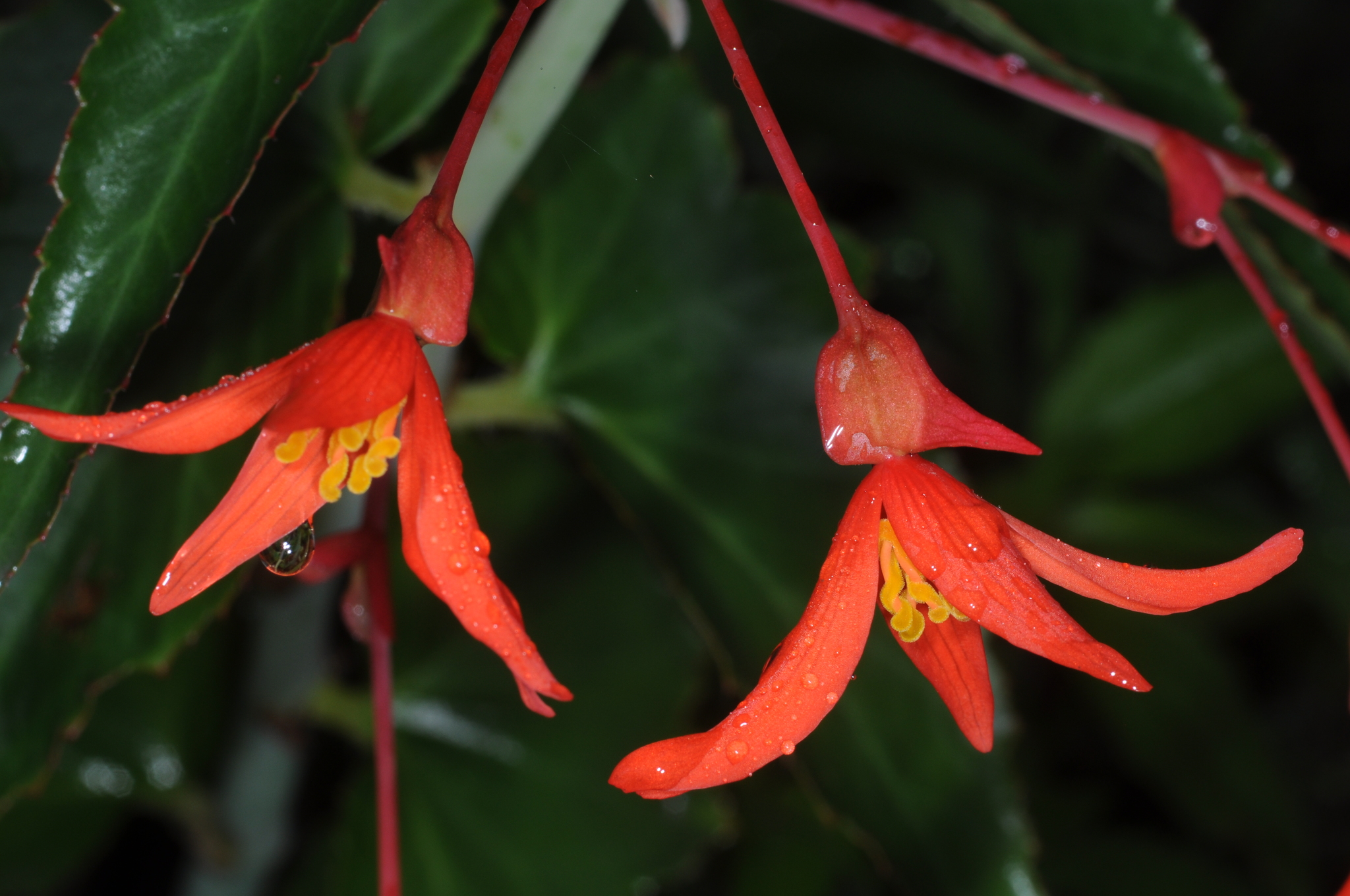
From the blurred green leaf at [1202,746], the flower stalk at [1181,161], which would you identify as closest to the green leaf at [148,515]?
the flower stalk at [1181,161]

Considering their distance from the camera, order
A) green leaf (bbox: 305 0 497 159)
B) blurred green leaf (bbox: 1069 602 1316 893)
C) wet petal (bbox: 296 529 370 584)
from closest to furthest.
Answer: wet petal (bbox: 296 529 370 584)
green leaf (bbox: 305 0 497 159)
blurred green leaf (bbox: 1069 602 1316 893)

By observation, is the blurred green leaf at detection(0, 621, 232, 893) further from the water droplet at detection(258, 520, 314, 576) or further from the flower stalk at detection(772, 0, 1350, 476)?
the flower stalk at detection(772, 0, 1350, 476)

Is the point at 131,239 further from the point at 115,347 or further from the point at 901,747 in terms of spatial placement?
the point at 901,747

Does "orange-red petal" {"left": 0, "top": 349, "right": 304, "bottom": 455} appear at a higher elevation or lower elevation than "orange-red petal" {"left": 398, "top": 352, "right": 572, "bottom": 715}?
higher

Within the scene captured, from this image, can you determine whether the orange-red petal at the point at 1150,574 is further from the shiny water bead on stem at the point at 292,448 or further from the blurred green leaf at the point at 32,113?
the blurred green leaf at the point at 32,113

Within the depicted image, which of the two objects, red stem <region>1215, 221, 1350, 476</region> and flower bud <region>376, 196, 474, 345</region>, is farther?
red stem <region>1215, 221, 1350, 476</region>

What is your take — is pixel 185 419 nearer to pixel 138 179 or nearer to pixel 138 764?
pixel 138 179

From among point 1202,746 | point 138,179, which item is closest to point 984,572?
point 138,179

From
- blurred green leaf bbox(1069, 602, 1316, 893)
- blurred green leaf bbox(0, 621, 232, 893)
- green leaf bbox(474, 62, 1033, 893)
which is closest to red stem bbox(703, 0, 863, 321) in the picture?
green leaf bbox(474, 62, 1033, 893)
